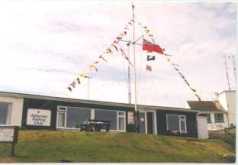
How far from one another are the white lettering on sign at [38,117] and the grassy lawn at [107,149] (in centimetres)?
92

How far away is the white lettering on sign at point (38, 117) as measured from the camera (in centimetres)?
1190

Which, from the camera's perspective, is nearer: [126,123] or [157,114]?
[126,123]

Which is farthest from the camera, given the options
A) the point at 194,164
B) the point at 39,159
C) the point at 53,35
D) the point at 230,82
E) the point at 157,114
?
the point at 157,114

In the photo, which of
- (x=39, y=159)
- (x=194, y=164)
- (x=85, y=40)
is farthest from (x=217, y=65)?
(x=39, y=159)

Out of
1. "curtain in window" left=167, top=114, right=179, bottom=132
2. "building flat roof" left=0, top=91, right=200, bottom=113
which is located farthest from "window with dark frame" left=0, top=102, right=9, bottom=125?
"curtain in window" left=167, top=114, right=179, bottom=132

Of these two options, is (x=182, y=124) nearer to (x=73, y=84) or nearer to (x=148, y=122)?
(x=148, y=122)

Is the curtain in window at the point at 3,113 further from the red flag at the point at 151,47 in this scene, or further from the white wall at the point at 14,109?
the red flag at the point at 151,47

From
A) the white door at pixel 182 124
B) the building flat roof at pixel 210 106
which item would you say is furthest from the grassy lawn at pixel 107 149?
the building flat roof at pixel 210 106

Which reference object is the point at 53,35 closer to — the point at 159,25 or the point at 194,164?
the point at 159,25

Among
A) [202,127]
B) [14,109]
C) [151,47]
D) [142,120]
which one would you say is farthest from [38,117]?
[202,127]

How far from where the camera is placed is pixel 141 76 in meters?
12.1

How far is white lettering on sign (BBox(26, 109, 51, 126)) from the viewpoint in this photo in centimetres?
1190

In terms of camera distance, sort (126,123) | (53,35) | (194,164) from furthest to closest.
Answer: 1. (126,123)
2. (53,35)
3. (194,164)

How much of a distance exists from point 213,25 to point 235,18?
0.65m
